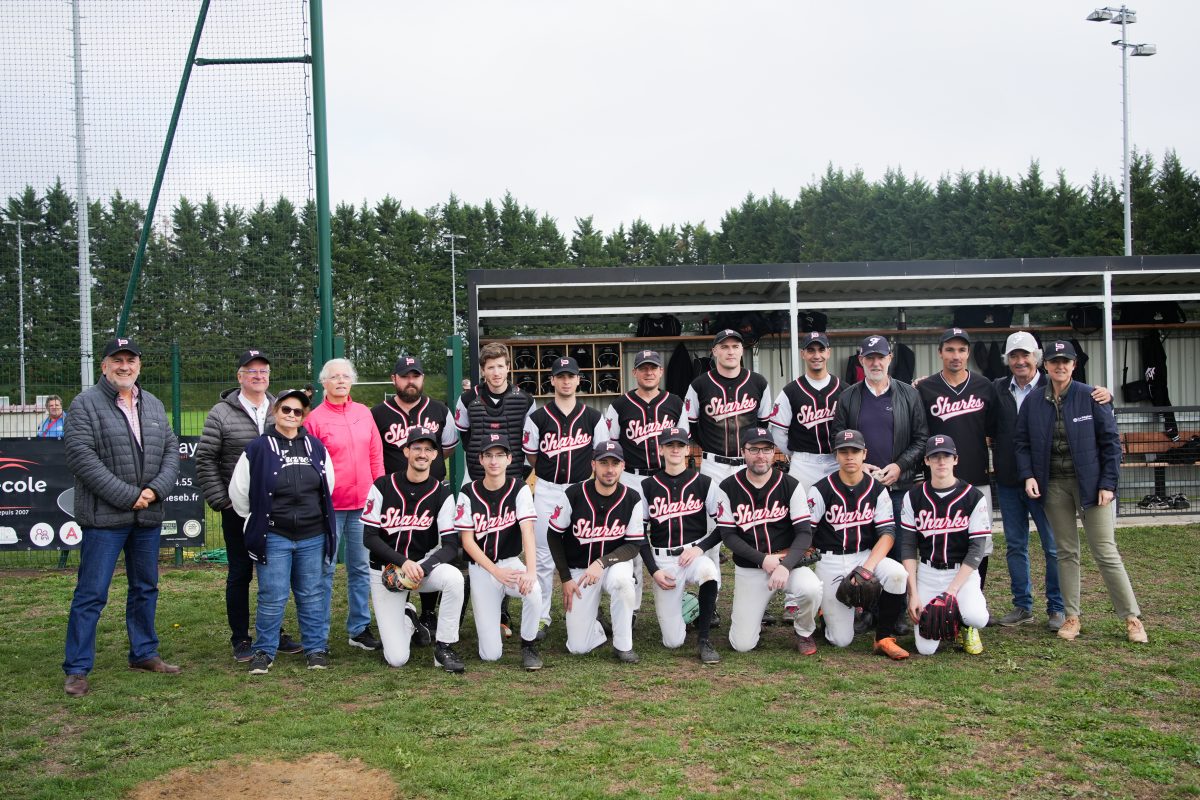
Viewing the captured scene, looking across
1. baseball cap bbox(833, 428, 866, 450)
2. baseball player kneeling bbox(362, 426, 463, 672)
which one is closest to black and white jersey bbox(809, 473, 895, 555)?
baseball cap bbox(833, 428, 866, 450)

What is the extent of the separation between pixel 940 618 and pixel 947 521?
622mm

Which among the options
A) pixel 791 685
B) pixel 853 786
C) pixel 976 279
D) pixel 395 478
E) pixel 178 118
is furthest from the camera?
pixel 976 279

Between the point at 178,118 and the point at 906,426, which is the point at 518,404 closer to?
the point at 906,426

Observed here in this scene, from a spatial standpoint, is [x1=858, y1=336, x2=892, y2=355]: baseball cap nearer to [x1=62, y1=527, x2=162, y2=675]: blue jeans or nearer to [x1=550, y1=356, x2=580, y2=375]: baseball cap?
[x1=550, y1=356, x2=580, y2=375]: baseball cap

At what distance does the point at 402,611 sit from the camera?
586 cm

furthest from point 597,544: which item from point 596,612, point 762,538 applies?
point 762,538

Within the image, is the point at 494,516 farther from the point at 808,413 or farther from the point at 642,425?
the point at 808,413

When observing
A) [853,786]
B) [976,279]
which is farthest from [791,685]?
[976,279]

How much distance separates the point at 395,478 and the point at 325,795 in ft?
7.97

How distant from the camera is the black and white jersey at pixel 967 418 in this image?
6.51 metres

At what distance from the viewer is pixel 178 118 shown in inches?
330

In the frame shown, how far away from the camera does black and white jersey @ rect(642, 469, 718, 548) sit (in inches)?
241

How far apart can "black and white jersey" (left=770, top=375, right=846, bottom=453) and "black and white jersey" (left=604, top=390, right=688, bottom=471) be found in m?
0.75

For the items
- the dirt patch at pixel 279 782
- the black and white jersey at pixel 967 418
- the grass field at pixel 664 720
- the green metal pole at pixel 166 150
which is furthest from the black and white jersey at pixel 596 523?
the green metal pole at pixel 166 150
